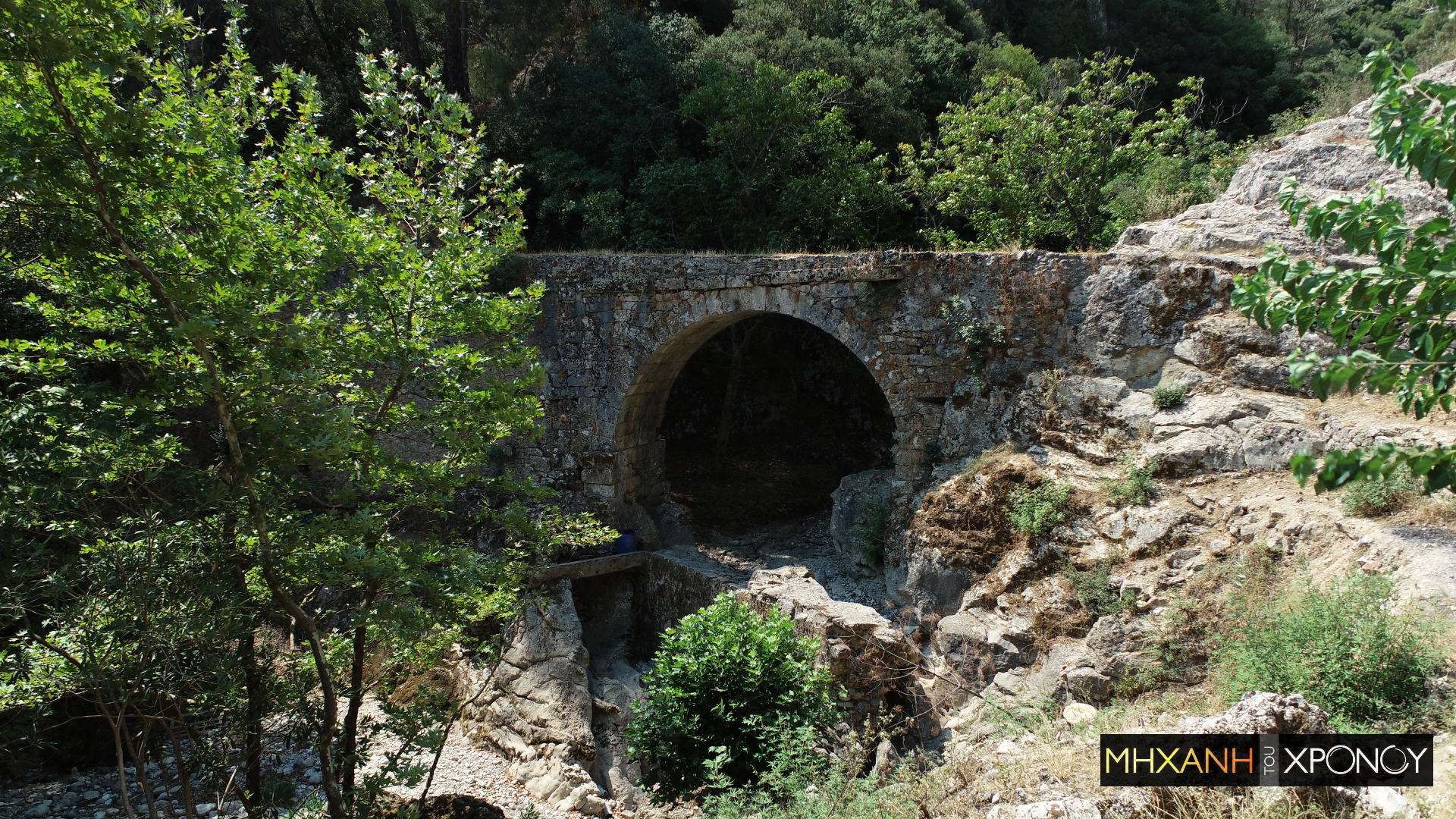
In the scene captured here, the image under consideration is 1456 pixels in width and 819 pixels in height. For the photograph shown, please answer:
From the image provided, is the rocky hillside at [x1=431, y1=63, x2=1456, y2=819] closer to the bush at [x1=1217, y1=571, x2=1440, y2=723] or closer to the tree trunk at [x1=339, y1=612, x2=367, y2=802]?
the bush at [x1=1217, y1=571, x2=1440, y2=723]

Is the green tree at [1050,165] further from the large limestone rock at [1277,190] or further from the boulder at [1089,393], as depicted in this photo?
the boulder at [1089,393]

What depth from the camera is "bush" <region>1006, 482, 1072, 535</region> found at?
7457 mm

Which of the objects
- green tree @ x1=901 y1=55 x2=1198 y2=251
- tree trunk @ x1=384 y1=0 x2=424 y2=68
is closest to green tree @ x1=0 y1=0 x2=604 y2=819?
green tree @ x1=901 y1=55 x2=1198 y2=251

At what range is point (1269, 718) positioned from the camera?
380 centimetres

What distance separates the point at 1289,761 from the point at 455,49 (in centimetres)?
1532

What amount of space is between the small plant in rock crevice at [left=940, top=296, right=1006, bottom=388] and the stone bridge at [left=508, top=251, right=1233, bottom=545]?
8 centimetres

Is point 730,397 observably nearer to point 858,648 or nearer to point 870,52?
point 870,52

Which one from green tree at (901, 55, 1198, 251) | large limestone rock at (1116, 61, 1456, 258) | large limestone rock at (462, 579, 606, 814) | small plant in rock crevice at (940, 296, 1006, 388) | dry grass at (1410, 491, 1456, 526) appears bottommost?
large limestone rock at (462, 579, 606, 814)

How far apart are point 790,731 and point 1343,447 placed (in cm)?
468

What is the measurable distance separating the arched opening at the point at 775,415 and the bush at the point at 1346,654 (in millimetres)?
9900

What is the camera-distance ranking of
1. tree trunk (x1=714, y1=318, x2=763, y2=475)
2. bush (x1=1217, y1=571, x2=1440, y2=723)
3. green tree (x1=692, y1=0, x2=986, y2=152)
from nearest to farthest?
1. bush (x1=1217, y1=571, x2=1440, y2=723)
2. tree trunk (x1=714, y1=318, x2=763, y2=475)
3. green tree (x1=692, y1=0, x2=986, y2=152)

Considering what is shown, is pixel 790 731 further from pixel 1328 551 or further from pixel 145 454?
pixel 145 454

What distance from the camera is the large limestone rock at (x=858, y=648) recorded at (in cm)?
732

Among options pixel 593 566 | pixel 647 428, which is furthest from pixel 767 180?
pixel 593 566
